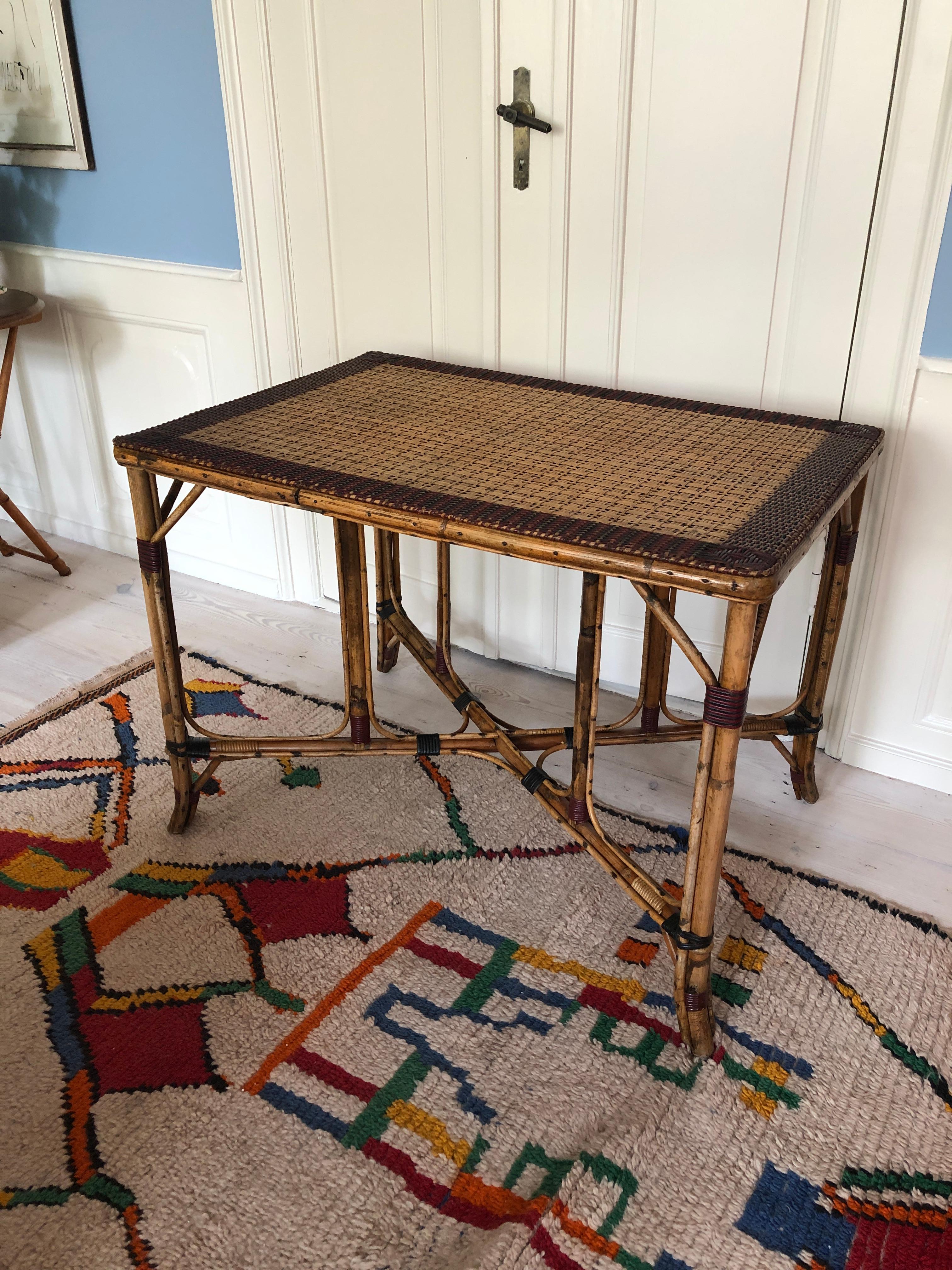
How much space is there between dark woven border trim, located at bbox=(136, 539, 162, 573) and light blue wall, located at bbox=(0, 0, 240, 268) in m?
1.09

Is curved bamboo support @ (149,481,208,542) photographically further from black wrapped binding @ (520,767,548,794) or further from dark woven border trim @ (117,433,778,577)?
black wrapped binding @ (520,767,548,794)

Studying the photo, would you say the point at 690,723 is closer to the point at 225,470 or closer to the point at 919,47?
the point at 225,470

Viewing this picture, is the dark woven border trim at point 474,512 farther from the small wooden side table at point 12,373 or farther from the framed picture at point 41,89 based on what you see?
the framed picture at point 41,89

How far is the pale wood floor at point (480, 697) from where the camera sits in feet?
6.05

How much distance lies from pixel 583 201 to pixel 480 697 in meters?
1.05

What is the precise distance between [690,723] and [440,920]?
1.96 ft

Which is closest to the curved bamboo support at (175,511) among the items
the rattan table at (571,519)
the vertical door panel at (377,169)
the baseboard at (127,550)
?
the rattan table at (571,519)

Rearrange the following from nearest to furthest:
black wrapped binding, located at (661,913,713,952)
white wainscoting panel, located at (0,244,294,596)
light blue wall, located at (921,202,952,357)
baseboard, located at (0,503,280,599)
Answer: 1. black wrapped binding, located at (661,913,713,952)
2. light blue wall, located at (921,202,952,357)
3. white wainscoting panel, located at (0,244,294,596)
4. baseboard, located at (0,503,280,599)

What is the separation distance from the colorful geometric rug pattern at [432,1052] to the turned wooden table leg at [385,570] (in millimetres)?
423

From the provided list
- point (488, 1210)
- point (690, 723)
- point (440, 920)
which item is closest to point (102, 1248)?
point (488, 1210)

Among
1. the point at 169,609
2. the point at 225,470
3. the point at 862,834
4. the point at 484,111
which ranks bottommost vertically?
the point at 862,834

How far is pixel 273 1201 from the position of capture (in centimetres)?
125

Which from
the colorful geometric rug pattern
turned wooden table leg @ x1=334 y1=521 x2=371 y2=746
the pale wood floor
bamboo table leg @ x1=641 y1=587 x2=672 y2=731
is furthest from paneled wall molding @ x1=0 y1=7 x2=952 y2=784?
turned wooden table leg @ x1=334 y1=521 x2=371 y2=746

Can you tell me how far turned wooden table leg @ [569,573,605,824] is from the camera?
1.46m
